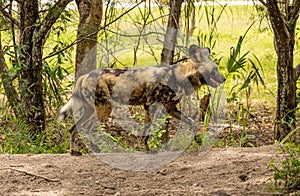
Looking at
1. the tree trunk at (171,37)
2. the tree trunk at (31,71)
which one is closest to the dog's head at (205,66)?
the tree trunk at (171,37)

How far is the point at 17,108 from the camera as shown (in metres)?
6.30

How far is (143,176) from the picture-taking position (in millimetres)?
4199

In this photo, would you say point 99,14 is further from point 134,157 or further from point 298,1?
point 134,157

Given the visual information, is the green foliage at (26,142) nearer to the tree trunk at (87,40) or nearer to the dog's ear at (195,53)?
the tree trunk at (87,40)

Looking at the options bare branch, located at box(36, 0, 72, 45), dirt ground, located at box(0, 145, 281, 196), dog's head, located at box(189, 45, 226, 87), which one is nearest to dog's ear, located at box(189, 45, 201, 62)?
dog's head, located at box(189, 45, 226, 87)

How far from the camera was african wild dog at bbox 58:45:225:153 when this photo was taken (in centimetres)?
512

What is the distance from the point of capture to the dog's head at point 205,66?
5582 mm

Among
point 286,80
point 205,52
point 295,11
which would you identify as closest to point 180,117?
point 205,52

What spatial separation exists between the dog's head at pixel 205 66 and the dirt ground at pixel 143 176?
3.29 ft

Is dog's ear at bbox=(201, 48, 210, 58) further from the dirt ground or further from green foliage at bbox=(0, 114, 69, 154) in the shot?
green foliage at bbox=(0, 114, 69, 154)

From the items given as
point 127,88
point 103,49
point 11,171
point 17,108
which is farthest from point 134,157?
point 103,49

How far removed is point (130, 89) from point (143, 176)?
117 centimetres

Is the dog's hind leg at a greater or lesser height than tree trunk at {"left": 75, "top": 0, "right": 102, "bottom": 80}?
lesser

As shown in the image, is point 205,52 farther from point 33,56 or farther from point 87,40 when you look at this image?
point 87,40
